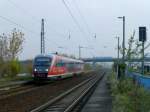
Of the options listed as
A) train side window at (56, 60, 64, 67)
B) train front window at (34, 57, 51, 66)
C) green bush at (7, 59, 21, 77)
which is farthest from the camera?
green bush at (7, 59, 21, 77)

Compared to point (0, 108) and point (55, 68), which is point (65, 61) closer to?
point (55, 68)

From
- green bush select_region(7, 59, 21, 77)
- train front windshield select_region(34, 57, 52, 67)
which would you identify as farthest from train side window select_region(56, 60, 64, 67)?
green bush select_region(7, 59, 21, 77)

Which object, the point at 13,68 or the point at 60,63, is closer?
the point at 60,63

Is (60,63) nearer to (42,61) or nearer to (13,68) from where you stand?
(42,61)

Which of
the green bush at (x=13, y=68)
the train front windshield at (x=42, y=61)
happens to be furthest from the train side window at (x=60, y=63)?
the green bush at (x=13, y=68)

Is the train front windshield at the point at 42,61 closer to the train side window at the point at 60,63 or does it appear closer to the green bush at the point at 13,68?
the train side window at the point at 60,63

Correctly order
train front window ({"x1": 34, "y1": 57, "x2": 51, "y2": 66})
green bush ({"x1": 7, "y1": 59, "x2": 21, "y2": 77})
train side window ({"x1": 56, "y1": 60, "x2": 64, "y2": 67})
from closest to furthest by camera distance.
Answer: train front window ({"x1": 34, "y1": 57, "x2": 51, "y2": 66}), train side window ({"x1": 56, "y1": 60, "x2": 64, "y2": 67}), green bush ({"x1": 7, "y1": 59, "x2": 21, "y2": 77})

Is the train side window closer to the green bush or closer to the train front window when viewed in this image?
the train front window

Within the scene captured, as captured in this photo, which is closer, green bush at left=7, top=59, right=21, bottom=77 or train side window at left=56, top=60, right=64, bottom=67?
train side window at left=56, top=60, right=64, bottom=67

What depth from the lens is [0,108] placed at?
2244cm

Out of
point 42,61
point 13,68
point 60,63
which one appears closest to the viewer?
point 42,61

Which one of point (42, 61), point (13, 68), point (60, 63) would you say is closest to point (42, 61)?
point (42, 61)

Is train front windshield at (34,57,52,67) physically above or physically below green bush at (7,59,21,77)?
above

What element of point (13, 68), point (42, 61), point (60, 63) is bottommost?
point (13, 68)
